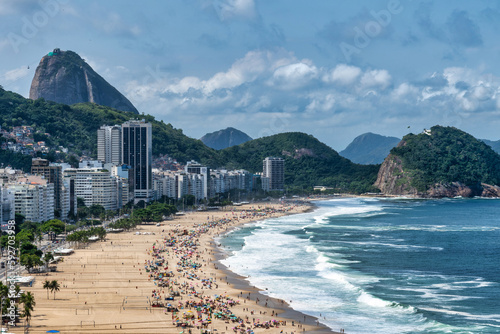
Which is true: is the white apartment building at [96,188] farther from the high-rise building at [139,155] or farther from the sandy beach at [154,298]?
the sandy beach at [154,298]

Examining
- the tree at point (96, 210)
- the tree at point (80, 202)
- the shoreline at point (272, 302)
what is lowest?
the shoreline at point (272, 302)

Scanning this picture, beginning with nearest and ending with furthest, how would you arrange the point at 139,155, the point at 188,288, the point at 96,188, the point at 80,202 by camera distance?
the point at 188,288, the point at 80,202, the point at 96,188, the point at 139,155

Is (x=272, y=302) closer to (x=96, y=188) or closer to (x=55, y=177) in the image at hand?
(x=55, y=177)

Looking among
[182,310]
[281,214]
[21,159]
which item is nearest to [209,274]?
[182,310]

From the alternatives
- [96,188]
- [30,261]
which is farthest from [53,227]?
[96,188]

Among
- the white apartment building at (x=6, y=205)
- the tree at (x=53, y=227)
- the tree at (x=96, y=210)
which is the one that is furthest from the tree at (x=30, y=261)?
the tree at (x=96, y=210)

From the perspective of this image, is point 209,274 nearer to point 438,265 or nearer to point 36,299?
point 36,299
